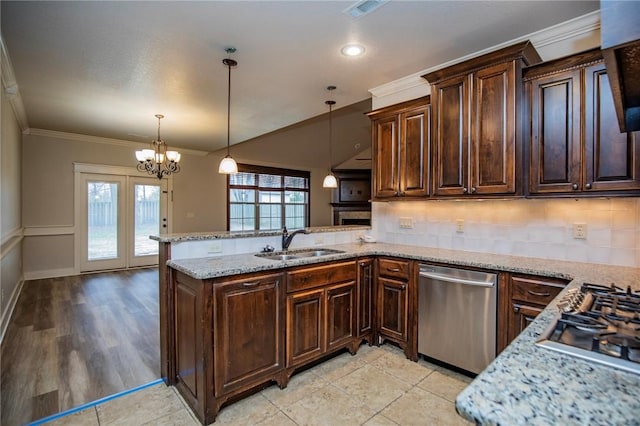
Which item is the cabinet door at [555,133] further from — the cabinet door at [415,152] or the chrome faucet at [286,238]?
the chrome faucet at [286,238]

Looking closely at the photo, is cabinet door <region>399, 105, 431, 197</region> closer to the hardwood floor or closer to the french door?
the hardwood floor

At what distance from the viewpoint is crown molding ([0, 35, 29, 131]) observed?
285 cm

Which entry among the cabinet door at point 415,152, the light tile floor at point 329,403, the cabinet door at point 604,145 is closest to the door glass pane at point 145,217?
the light tile floor at point 329,403

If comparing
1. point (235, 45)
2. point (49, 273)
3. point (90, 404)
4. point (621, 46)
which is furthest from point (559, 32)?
point (49, 273)

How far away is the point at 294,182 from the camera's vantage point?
9.38m

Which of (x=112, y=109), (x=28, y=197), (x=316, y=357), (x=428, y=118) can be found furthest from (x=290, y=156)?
(x=316, y=357)

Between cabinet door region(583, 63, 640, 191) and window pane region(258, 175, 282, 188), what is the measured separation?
720 cm

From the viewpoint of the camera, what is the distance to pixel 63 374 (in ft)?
8.48

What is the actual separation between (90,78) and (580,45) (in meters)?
4.43

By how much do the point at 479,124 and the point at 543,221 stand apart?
928 millimetres

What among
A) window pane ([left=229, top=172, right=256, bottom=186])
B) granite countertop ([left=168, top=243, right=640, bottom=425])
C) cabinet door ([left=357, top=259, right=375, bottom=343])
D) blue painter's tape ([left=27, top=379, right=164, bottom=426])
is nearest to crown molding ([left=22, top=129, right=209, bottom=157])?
window pane ([left=229, top=172, right=256, bottom=186])

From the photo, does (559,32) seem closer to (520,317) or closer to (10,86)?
(520,317)

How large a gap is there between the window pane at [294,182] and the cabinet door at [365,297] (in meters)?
6.42

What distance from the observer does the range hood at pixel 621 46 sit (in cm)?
63
